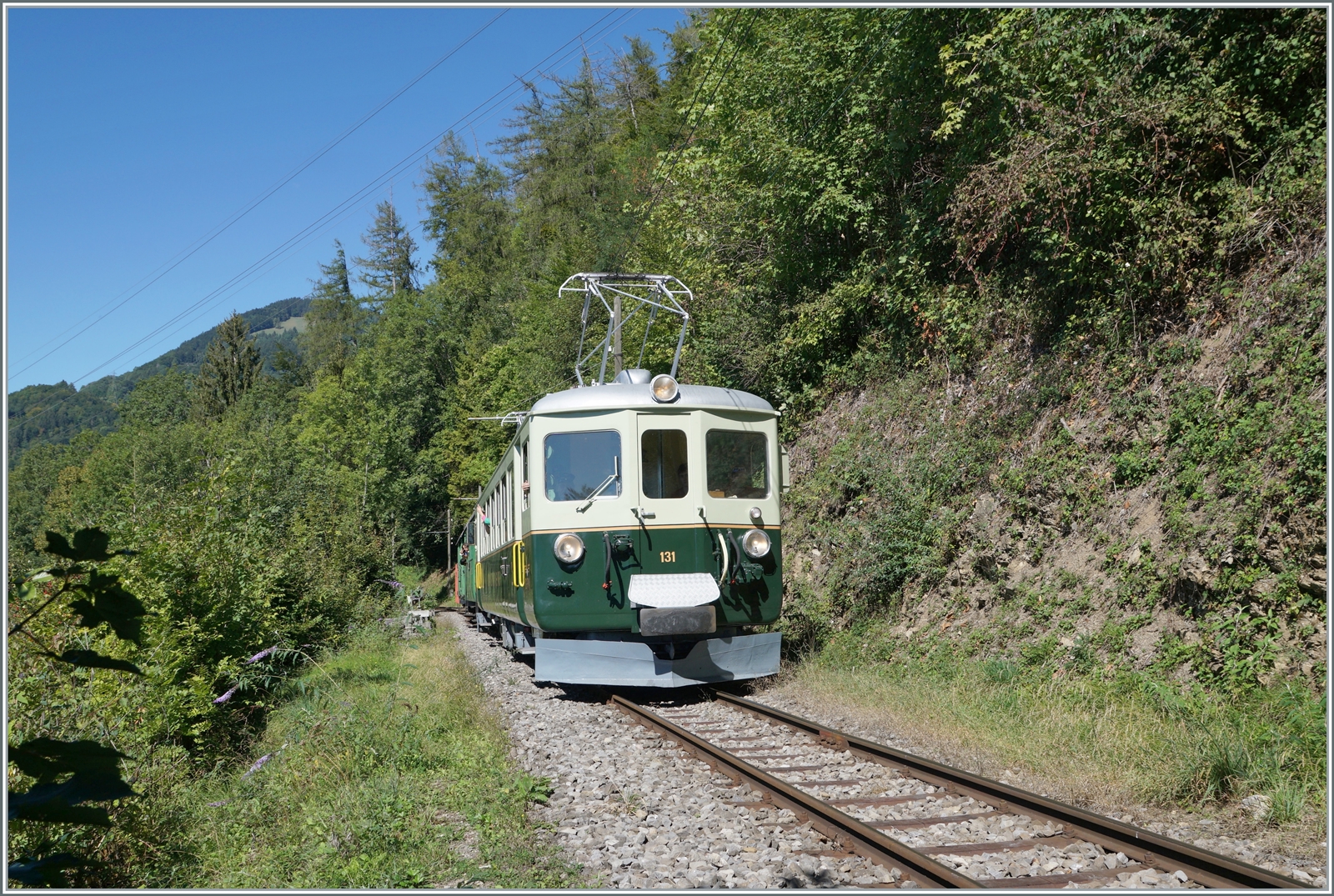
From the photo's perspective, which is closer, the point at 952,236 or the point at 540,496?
the point at 540,496

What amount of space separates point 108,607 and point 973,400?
12.1m

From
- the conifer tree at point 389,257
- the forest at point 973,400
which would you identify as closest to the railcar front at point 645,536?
the forest at point 973,400

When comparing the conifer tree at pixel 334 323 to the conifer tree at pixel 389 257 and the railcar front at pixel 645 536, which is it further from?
the railcar front at pixel 645 536

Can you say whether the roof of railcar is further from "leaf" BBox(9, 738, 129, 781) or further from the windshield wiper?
"leaf" BBox(9, 738, 129, 781)

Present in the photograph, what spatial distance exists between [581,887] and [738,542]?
5.66 m

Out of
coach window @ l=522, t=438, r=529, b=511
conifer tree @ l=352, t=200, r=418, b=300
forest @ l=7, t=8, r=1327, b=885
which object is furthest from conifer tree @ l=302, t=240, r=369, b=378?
coach window @ l=522, t=438, r=529, b=511

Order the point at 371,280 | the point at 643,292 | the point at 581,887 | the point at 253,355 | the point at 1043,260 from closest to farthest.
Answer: the point at 581,887 < the point at 1043,260 < the point at 643,292 < the point at 371,280 < the point at 253,355

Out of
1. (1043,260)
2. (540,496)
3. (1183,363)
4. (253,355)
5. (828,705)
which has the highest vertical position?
(253,355)

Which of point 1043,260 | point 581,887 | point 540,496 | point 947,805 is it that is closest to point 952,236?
point 1043,260

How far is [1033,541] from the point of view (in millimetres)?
10266

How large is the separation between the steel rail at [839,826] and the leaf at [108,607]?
138 inches

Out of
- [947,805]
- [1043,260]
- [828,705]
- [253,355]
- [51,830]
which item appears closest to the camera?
[51,830]

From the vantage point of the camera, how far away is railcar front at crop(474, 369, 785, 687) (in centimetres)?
967

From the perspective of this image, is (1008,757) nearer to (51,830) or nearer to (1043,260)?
(51,830)
